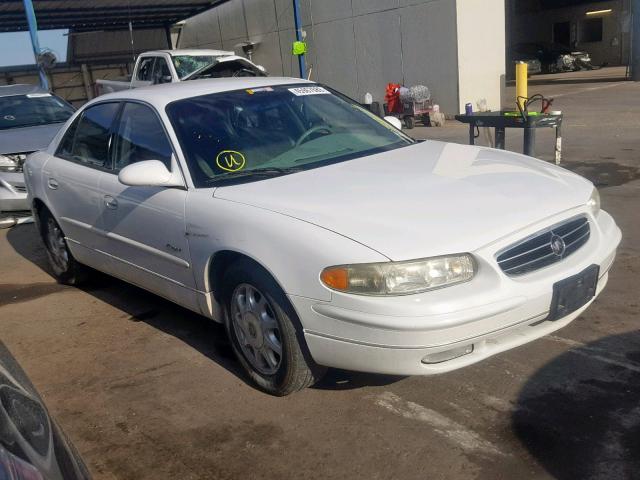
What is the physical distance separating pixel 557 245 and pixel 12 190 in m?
6.56

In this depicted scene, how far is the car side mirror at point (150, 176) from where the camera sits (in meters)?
3.76

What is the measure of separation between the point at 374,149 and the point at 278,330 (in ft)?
4.84

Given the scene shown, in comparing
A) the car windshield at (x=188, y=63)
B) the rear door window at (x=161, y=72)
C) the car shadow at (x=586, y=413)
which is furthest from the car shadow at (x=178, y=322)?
the rear door window at (x=161, y=72)

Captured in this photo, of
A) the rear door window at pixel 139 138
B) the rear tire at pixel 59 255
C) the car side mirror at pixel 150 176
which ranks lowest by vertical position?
the rear tire at pixel 59 255


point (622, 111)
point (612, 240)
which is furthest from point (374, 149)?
point (622, 111)

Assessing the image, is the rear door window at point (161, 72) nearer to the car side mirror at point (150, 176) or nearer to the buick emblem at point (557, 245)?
the car side mirror at point (150, 176)

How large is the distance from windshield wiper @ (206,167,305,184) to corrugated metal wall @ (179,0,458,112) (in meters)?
12.3

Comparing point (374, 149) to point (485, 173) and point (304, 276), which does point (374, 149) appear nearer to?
point (485, 173)

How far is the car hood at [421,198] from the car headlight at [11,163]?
531 cm

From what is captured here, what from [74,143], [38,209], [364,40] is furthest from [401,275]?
[364,40]

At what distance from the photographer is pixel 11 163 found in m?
7.93

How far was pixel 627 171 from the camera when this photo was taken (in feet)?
26.8

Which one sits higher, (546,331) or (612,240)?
(612,240)

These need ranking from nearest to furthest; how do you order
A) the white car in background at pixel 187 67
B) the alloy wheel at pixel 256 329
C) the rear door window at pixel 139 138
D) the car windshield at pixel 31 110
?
the alloy wheel at pixel 256 329
the rear door window at pixel 139 138
the car windshield at pixel 31 110
the white car in background at pixel 187 67
